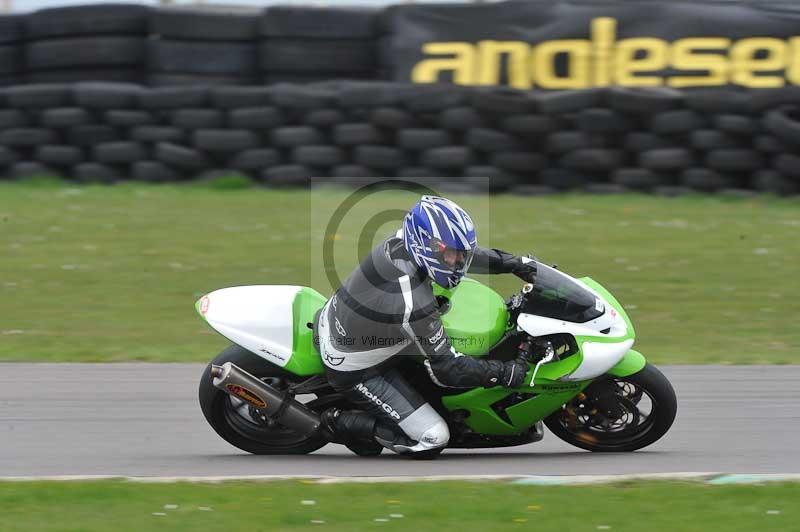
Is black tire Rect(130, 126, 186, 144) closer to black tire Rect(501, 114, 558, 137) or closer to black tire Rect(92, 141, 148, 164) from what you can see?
black tire Rect(92, 141, 148, 164)

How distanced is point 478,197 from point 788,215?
3.65 meters

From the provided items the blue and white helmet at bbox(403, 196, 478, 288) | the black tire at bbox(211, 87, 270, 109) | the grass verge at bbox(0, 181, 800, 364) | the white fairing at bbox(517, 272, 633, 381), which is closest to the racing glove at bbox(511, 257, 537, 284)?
the white fairing at bbox(517, 272, 633, 381)

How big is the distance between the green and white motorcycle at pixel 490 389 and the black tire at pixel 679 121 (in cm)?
859

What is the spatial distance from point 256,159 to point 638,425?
993 centimetres

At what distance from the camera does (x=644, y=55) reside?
15031 millimetres

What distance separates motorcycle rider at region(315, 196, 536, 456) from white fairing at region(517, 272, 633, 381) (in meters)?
0.22

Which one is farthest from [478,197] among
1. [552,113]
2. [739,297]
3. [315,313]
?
[315,313]

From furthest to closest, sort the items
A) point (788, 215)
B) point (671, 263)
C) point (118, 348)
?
point (788, 215) → point (671, 263) → point (118, 348)

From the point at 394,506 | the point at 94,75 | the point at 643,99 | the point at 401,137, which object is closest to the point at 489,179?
the point at 401,137

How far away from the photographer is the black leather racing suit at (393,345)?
→ 233 inches

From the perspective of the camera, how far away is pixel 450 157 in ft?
48.7

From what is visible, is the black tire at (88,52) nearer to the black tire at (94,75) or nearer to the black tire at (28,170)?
the black tire at (94,75)

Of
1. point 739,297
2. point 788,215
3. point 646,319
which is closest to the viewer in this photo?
point 646,319

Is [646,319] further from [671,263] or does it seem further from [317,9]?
[317,9]
